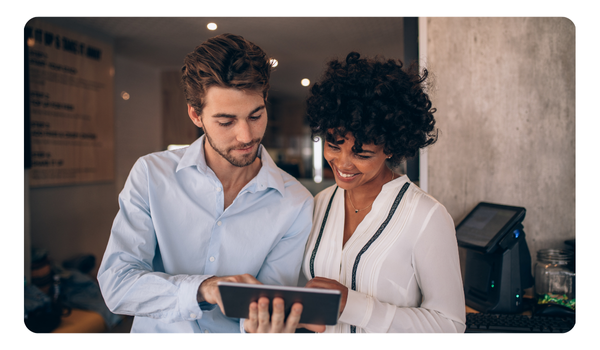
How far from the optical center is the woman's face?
3.74ft

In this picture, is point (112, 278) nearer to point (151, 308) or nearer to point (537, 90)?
point (151, 308)

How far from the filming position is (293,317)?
942 millimetres

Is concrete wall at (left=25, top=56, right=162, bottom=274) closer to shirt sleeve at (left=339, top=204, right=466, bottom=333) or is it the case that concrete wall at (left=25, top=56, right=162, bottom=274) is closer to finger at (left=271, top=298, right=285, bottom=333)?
finger at (left=271, top=298, right=285, bottom=333)

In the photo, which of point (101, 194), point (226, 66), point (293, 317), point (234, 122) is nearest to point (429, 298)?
point (293, 317)

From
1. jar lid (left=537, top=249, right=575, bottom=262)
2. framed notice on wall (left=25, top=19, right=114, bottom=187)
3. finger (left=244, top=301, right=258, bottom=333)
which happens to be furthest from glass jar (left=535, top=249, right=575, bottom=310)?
framed notice on wall (left=25, top=19, right=114, bottom=187)

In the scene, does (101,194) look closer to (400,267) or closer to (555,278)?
(400,267)

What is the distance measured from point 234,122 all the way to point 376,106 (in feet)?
1.44

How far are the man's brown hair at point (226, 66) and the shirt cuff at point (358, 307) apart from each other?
686 mm

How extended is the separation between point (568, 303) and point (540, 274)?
0.13 meters

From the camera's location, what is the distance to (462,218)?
5.54 feet

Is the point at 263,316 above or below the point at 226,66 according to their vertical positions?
below

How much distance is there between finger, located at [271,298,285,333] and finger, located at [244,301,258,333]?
46mm

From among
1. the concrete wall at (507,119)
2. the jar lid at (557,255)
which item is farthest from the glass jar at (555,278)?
the concrete wall at (507,119)
